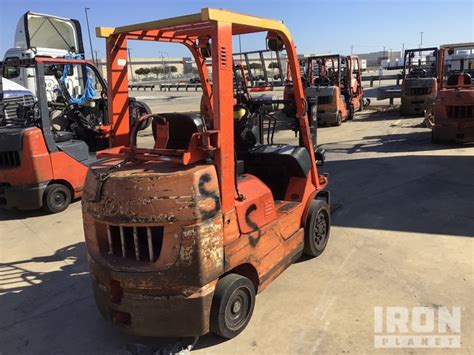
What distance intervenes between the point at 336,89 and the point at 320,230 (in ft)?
35.9

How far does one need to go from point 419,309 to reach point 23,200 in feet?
18.8

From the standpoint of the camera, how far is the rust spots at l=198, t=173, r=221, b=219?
2953mm

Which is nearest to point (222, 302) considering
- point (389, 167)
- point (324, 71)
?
point (389, 167)

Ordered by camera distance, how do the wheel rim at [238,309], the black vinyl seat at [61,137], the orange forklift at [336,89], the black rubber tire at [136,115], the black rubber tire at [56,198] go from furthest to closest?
1. the orange forklift at [336,89]
2. the black vinyl seat at [61,137]
3. the black rubber tire at [56,198]
4. the black rubber tire at [136,115]
5. the wheel rim at [238,309]

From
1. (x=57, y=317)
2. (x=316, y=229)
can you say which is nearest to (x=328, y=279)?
(x=316, y=229)

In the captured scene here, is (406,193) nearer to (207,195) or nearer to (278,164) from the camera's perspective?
(278,164)

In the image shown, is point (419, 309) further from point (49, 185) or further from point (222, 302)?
point (49, 185)

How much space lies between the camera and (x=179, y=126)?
11.4ft

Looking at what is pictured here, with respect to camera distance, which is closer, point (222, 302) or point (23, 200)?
point (222, 302)

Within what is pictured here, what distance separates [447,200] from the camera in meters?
6.45

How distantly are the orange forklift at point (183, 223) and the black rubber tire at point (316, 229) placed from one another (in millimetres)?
822

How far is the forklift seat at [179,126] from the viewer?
337 cm

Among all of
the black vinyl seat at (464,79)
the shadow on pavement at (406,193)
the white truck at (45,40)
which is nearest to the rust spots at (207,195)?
the shadow on pavement at (406,193)

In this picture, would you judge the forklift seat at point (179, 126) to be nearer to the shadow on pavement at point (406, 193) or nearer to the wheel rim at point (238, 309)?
the wheel rim at point (238, 309)
